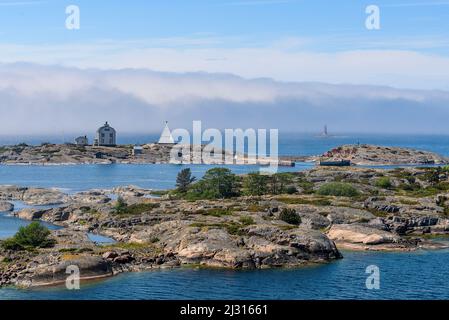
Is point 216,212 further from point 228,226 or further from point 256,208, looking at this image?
point 228,226

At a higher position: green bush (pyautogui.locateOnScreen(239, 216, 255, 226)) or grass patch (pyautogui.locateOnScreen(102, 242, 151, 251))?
green bush (pyautogui.locateOnScreen(239, 216, 255, 226))

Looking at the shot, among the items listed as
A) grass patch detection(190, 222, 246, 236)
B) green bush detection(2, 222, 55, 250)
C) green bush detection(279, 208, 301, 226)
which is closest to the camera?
green bush detection(2, 222, 55, 250)

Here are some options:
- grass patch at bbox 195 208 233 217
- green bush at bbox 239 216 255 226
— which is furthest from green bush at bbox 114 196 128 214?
green bush at bbox 239 216 255 226

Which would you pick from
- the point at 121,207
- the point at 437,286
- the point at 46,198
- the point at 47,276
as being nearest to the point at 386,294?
the point at 437,286

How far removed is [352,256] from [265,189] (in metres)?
44.8

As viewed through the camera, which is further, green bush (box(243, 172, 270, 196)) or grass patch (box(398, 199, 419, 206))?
green bush (box(243, 172, 270, 196))

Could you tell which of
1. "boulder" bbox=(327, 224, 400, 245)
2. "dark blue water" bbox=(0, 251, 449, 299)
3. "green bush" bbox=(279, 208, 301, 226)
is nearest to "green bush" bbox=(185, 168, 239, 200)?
"green bush" bbox=(279, 208, 301, 226)

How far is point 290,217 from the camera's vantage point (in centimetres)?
8875

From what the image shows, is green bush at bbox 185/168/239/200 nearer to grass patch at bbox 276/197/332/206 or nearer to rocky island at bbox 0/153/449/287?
rocky island at bbox 0/153/449/287

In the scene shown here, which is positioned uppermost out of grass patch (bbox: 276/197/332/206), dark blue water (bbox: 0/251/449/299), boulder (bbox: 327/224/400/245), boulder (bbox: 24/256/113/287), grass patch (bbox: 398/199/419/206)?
grass patch (bbox: 276/197/332/206)

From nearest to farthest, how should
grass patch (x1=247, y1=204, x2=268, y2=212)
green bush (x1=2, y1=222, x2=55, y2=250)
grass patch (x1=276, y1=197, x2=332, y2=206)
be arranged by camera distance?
green bush (x1=2, y1=222, x2=55, y2=250)
grass patch (x1=247, y1=204, x2=268, y2=212)
grass patch (x1=276, y1=197, x2=332, y2=206)

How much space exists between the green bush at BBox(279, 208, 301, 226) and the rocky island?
0.14 m

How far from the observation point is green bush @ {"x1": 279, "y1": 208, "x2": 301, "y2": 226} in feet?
290

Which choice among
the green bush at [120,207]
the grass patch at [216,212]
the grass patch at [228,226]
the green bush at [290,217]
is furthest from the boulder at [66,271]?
the green bush at [120,207]
